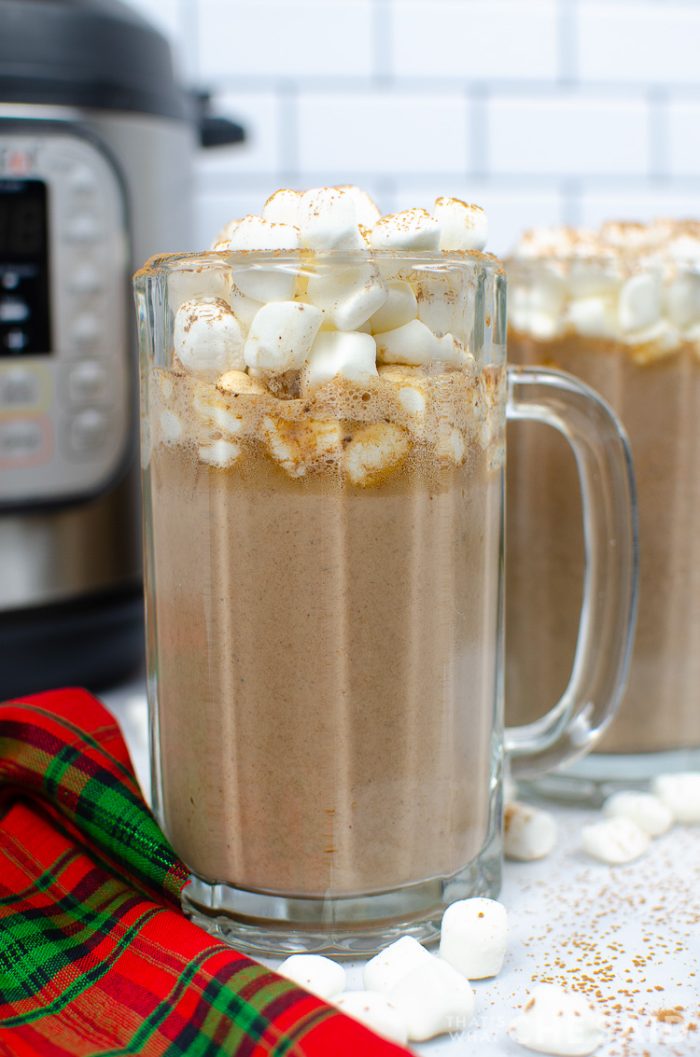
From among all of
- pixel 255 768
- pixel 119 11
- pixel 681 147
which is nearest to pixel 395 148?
pixel 681 147

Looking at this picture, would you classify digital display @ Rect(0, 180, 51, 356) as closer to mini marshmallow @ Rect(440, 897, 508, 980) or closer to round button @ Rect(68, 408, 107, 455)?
round button @ Rect(68, 408, 107, 455)

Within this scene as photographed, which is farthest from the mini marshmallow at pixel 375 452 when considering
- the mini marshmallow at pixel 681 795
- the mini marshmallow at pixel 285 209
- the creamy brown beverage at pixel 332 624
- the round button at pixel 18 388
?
the round button at pixel 18 388

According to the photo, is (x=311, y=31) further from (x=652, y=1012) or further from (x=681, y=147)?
(x=652, y=1012)

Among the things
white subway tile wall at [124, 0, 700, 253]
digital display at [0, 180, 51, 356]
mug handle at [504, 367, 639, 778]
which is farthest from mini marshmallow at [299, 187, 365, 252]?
white subway tile wall at [124, 0, 700, 253]

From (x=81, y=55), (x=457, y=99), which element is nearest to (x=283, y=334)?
(x=81, y=55)

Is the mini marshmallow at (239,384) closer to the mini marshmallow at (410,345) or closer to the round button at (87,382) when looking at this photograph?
the mini marshmallow at (410,345)

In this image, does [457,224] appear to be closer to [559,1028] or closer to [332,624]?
[332,624]
